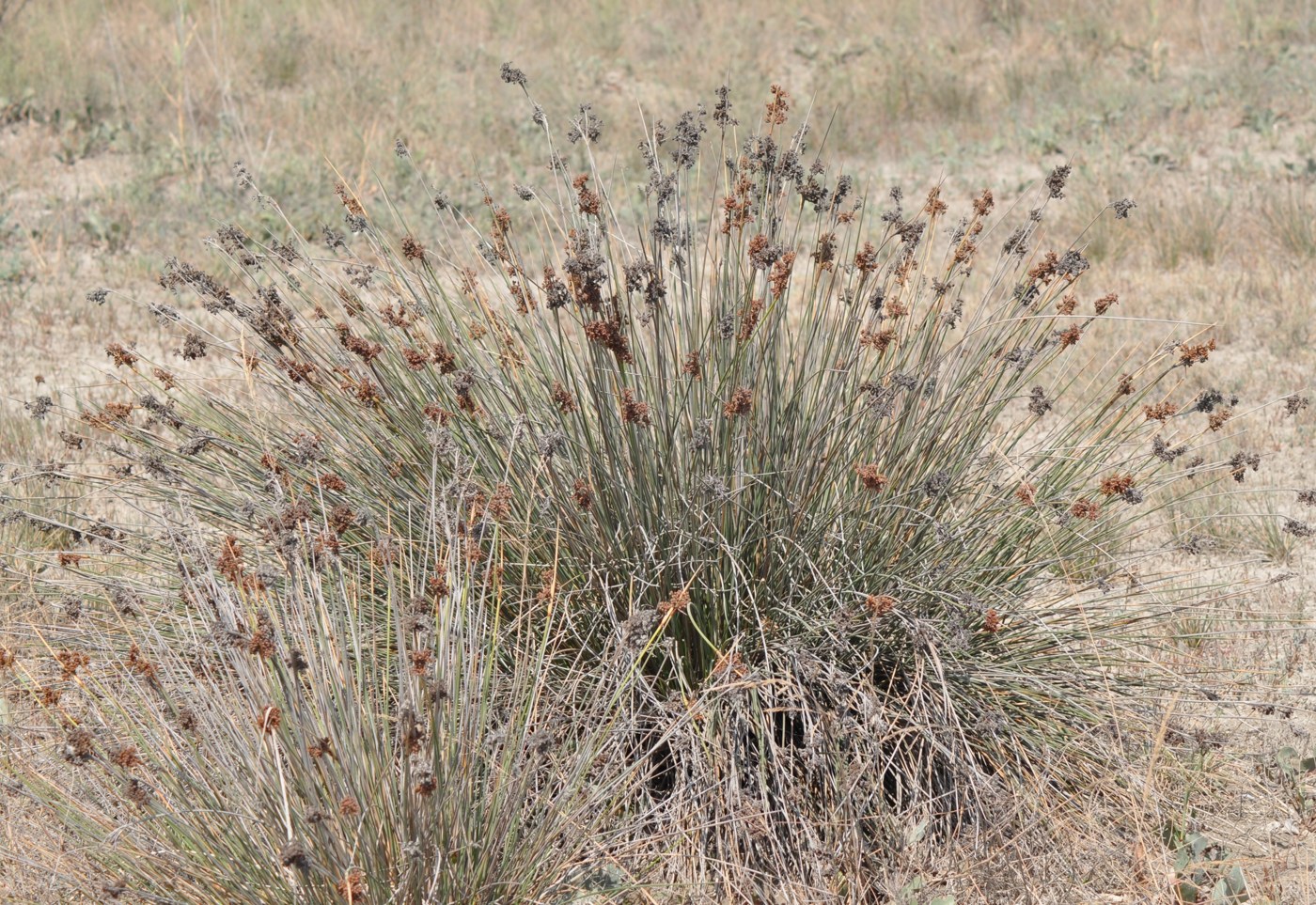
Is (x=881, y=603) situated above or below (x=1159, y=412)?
below

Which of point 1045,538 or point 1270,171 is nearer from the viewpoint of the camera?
point 1045,538

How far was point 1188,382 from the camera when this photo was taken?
210 inches

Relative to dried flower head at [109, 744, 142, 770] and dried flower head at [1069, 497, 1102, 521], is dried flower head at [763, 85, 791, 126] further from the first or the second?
dried flower head at [109, 744, 142, 770]

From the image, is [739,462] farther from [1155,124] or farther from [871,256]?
[1155,124]

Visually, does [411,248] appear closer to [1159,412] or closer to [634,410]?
[634,410]

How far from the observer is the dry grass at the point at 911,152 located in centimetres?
289

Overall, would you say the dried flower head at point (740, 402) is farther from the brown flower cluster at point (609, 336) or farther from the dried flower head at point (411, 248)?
the dried flower head at point (411, 248)

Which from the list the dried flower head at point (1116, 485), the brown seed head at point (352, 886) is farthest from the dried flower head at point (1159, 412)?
the brown seed head at point (352, 886)

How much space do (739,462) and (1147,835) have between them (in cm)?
120

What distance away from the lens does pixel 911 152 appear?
870cm

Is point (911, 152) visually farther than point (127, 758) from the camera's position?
Yes

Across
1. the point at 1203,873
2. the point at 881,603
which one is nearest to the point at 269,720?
the point at 881,603

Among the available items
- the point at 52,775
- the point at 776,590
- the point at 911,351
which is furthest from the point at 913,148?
the point at 52,775

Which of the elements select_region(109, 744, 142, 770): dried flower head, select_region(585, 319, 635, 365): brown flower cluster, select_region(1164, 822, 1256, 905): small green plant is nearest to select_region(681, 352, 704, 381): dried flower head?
select_region(585, 319, 635, 365): brown flower cluster
